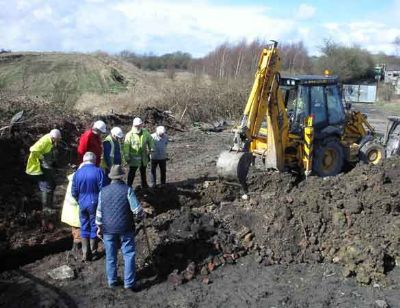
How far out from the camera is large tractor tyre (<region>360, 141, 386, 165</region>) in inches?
486

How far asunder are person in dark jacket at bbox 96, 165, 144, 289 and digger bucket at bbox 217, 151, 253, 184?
298 centimetres

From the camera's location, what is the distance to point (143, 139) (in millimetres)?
10219

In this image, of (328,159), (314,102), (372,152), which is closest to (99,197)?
(314,102)

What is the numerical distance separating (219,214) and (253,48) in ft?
89.3

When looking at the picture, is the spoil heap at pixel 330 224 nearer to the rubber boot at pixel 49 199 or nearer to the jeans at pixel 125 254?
the jeans at pixel 125 254

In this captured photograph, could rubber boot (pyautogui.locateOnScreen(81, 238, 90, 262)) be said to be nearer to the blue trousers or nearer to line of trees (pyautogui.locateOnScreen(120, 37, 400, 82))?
the blue trousers

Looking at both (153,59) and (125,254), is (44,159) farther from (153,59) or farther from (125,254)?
(153,59)

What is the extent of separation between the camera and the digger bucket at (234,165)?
360 inches

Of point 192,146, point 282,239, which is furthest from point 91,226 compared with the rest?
point 192,146

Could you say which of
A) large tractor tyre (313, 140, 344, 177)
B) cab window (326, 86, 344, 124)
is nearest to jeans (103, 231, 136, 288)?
large tractor tyre (313, 140, 344, 177)

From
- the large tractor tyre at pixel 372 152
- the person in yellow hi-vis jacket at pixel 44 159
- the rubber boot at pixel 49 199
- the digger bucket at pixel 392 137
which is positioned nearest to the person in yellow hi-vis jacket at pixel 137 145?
the person in yellow hi-vis jacket at pixel 44 159

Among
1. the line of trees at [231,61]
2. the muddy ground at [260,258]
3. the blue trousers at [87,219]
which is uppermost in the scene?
the line of trees at [231,61]

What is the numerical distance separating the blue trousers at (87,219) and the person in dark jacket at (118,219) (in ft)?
2.15

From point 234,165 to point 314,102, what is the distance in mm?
3188
